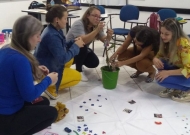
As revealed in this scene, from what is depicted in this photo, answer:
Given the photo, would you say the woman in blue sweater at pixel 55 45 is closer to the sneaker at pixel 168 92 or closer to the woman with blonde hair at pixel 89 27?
the woman with blonde hair at pixel 89 27

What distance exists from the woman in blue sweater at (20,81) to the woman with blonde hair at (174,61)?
134 centimetres

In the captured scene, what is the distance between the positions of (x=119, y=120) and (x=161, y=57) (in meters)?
0.92

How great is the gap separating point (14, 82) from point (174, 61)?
1.65 metres

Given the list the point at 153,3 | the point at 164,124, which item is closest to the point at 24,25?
the point at 164,124

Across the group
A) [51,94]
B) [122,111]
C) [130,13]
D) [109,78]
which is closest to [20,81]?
[51,94]

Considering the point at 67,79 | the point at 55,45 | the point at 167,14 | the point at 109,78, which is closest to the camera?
the point at 55,45

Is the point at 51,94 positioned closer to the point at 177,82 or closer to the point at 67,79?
the point at 67,79

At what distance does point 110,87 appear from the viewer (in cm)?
275

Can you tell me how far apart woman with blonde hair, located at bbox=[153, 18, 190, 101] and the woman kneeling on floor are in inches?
9.1

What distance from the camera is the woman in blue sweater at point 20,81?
4.62 feet

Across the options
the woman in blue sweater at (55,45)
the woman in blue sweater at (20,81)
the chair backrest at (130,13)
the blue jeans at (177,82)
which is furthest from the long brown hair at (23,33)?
the chair backrest at (130,13)

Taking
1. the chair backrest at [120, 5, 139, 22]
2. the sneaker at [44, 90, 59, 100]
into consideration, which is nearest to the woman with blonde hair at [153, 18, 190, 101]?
the sneaker at [44, 90, 59, 100]

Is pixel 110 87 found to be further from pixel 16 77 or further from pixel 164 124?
pixel 16 77

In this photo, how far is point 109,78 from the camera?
8.79 ft
